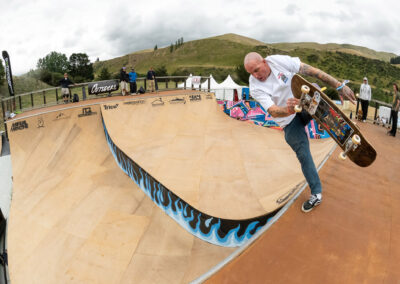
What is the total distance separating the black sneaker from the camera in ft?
8.97

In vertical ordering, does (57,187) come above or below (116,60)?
below

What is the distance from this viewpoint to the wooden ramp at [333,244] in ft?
6.49

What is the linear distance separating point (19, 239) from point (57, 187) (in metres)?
1.65

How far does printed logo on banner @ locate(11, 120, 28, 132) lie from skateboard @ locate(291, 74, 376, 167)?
32.9ft

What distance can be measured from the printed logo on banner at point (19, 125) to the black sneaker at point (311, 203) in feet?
33.3

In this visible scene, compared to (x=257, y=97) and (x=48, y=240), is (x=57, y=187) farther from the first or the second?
(x=257, y=97)

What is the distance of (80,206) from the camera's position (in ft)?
19.8

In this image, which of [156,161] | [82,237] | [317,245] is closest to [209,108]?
[156,161]

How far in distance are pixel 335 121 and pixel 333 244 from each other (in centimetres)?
126

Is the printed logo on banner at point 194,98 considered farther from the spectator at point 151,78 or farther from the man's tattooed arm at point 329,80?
the man's tattooed arm at point 329,80

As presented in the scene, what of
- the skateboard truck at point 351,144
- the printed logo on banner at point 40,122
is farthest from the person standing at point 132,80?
the skateboard truck at point 351,144

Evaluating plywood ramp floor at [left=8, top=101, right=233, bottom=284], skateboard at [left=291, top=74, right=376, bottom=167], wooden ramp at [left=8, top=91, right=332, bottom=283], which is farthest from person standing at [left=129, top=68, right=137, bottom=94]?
skateboard at [left=291, top=74, right=376, bottom=167]

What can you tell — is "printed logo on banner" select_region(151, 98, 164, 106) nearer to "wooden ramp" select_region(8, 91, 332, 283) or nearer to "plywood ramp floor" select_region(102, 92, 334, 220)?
"plywood ramp floor" select_region(102, 92, 334, 220)

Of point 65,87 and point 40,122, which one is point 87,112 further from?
point 65,87
